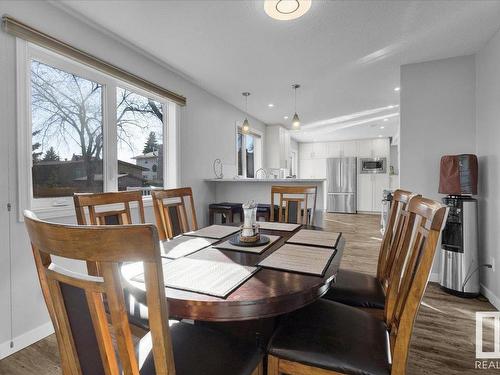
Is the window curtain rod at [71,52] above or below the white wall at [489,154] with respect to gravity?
above

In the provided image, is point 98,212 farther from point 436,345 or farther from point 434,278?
point 434,278

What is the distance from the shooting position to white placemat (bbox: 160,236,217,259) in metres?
1.33

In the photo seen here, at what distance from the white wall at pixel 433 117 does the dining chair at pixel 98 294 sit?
3.32 m

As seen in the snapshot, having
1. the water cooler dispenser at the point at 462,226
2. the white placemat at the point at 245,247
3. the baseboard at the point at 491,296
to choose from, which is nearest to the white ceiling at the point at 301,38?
the water cooler dispenser at the point at 462,226

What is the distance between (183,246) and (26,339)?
1504 mm

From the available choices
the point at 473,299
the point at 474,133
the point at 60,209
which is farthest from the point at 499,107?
the point at 60,209

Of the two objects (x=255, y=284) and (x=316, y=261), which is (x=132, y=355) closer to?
(x=255, y=284)

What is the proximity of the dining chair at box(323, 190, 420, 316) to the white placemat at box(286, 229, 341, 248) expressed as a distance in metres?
0.23

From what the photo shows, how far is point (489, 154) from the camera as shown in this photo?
255 cm

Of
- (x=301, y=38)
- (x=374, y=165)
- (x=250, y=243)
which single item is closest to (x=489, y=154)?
(x=301, y=38)

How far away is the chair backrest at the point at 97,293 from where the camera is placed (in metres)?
0.56

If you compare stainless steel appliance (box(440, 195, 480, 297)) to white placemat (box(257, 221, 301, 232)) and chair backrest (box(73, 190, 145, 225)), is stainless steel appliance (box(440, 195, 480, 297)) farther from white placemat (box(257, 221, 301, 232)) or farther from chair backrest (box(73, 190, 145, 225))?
chair backrest (box(73, 190, 145, 225))

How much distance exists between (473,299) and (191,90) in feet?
13.3

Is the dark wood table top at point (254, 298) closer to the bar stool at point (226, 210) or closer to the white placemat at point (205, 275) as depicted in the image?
the white placemat at point (205, 275)
